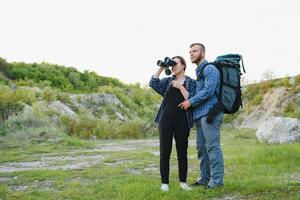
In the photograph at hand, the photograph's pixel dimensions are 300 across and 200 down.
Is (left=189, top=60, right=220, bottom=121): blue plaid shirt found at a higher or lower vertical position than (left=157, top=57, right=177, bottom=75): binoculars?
lower

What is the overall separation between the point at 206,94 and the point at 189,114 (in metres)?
0.45

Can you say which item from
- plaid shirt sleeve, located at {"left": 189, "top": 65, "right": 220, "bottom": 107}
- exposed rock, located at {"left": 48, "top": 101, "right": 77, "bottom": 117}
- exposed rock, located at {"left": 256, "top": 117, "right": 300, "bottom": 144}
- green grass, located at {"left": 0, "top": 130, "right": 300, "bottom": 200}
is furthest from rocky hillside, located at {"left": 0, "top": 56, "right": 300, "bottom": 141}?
plaid shirt sleeve, located at {"left": 189, "top": 65, "right": 220, "bottom": 107}

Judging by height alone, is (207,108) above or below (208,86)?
below

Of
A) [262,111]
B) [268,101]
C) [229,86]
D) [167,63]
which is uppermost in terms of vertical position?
[268,101]

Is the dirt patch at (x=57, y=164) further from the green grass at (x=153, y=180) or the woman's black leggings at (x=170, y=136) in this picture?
the woman's black leggings at (x=170, y=136)

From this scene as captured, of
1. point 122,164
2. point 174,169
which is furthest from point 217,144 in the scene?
point 122,164

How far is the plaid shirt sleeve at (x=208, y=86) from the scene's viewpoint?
19.6 ft

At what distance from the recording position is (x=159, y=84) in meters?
6.37

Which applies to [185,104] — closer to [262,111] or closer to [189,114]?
[189,114]

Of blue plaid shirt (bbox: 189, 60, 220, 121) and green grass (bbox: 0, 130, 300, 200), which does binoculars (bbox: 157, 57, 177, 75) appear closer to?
blue plaid shirt (bbox: 189, 60, 220, 121)

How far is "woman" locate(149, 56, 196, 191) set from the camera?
6148mm

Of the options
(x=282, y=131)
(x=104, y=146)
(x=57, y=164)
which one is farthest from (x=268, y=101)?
(x=57, y=164)

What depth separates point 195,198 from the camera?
5.77 meters

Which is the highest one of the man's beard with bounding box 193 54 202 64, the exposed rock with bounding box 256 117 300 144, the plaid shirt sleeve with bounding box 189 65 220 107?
the man's beard with bounding box 193 54 202 64
